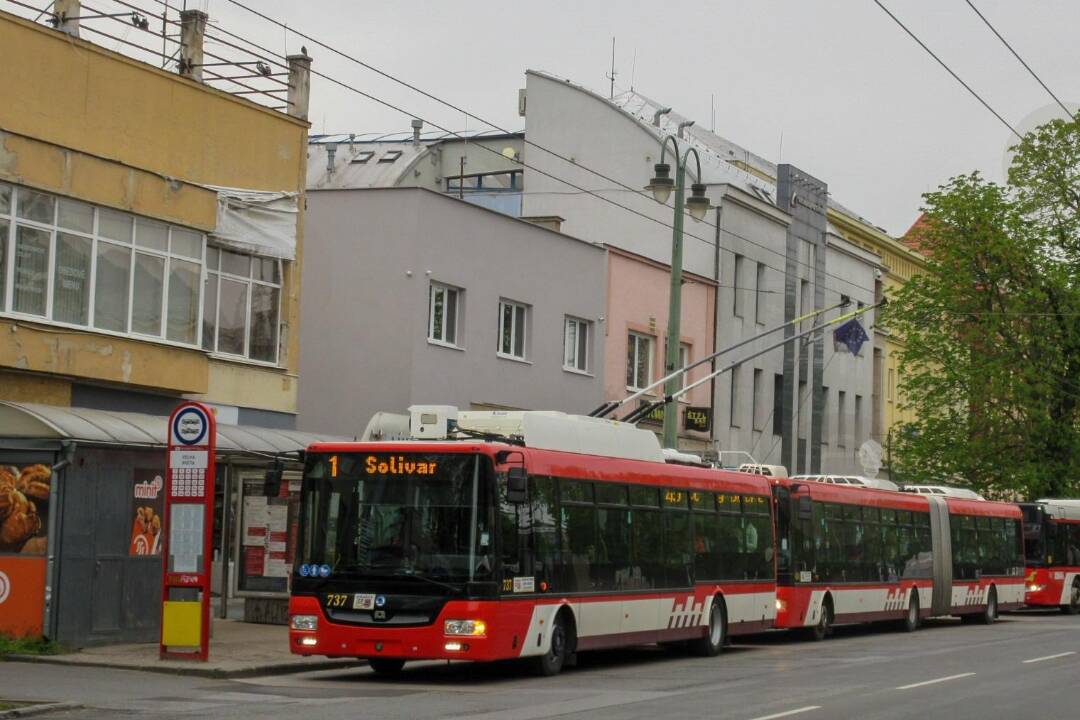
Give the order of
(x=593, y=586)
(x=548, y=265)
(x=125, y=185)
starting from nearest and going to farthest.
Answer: (x=593, y=586)
(x=125, y=185)
(x=548, y=265)

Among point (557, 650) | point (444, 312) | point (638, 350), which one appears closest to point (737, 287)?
point (638, 350)

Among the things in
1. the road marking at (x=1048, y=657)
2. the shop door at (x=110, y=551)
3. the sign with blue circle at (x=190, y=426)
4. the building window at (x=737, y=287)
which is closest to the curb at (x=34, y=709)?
the sign with blue circle at (x=190, y=426)

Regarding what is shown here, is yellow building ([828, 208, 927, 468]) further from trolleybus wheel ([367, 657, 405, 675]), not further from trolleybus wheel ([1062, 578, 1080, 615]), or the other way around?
trolleybus wheel ([367, 657, 405, 675])

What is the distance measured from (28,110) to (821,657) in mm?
13300

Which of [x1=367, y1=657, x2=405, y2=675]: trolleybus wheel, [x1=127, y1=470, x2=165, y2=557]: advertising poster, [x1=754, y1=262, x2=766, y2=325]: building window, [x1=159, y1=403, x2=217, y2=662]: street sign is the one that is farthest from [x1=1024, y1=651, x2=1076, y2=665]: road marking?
[x1=754, y1=262, x2=766, y2=325]: building window

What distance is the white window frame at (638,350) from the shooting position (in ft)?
137

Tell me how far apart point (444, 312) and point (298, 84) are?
6.90 meters

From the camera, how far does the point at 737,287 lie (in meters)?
48.8

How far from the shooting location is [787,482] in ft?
99.6

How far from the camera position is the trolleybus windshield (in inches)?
749

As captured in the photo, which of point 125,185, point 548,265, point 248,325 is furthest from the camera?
point 548,265

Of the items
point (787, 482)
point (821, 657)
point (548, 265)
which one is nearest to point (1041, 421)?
point (548, 265)

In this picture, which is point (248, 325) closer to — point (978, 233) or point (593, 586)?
point (593, 586)

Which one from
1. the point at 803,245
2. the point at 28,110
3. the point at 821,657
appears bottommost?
the point at 821,657
